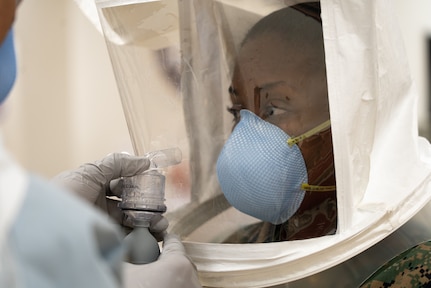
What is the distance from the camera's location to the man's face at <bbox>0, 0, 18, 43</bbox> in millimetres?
329

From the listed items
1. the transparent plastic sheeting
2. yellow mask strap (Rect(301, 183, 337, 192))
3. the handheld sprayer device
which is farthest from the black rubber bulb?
yellow mask strap (Rect(301, 183, 337, 192))

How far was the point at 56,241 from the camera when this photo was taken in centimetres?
25

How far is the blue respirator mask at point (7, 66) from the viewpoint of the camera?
340mm

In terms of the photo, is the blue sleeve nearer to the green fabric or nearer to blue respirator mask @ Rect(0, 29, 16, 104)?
blue respirator mask @ Rect(0, 29, 16, 104)

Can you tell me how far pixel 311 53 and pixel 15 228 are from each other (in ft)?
2.18

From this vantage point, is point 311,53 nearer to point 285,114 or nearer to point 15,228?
point 285,114

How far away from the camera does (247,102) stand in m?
0.88

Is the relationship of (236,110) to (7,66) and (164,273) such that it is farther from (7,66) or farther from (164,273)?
(7,66)

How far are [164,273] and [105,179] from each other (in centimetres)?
17

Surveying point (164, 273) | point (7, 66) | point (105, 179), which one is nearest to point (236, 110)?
point (105, 179)

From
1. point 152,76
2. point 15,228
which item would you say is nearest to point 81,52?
point 152,76

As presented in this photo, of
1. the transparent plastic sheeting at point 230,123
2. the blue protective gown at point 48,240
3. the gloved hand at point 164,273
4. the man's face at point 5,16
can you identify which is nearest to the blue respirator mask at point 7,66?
the man's face at point 5,16

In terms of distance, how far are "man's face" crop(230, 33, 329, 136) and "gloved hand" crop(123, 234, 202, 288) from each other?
30 centimetres

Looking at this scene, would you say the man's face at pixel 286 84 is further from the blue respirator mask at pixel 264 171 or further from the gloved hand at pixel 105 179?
the gloved hand at pixel 105 179
